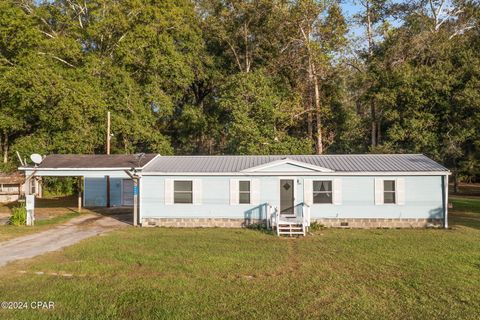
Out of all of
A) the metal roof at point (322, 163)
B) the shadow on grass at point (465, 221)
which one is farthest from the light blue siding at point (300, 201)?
the shadow on grass at point (465, 221)

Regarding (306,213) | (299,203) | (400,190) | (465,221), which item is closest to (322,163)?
(299,203)

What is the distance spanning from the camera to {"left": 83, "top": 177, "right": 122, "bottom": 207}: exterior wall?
2536 centimetres

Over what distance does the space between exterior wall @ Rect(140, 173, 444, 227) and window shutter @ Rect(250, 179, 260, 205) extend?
15cm

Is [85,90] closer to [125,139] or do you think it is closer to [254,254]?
[125,139]

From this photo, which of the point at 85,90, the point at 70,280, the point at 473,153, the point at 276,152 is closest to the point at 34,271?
the point at 70,280

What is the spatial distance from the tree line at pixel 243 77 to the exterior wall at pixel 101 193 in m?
4.89

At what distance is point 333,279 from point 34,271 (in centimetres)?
770

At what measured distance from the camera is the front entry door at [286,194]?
55.7ft

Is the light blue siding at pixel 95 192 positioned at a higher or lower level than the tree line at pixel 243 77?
lower

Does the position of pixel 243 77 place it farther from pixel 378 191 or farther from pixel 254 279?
pixel 254 279

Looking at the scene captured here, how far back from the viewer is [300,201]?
1688 centimetres

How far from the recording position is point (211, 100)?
35.6m

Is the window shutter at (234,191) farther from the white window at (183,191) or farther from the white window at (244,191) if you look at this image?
the white window at (183,191)

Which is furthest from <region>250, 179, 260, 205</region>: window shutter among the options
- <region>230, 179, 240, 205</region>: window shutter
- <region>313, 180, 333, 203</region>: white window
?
<region>313, 180, 333, 203</region>: white window
